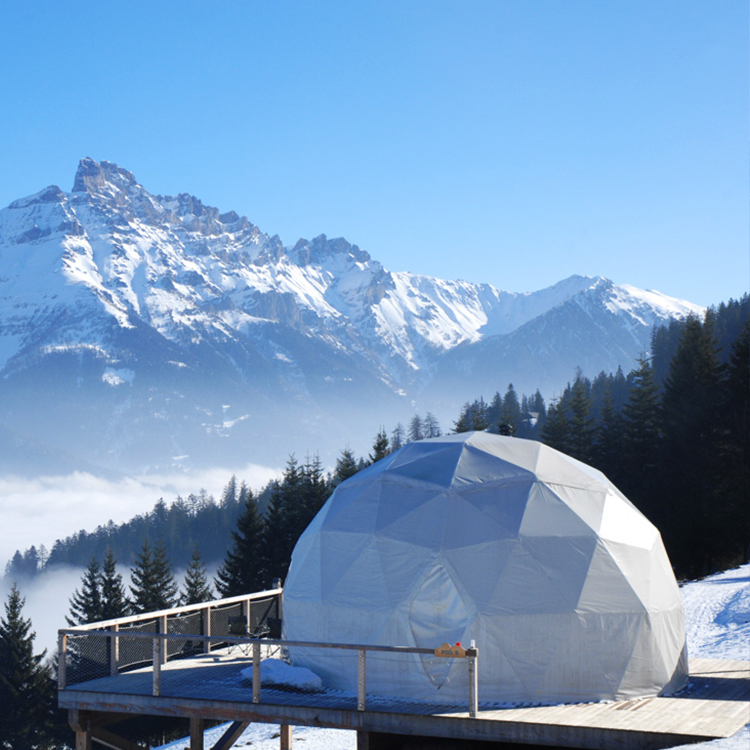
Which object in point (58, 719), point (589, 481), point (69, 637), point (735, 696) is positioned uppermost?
point (589, 481)

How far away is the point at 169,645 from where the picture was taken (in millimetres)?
14266

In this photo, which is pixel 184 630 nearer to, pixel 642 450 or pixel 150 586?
pixel 642 450

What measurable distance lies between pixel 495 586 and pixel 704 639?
8027 mm

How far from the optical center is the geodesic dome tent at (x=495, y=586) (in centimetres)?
1064

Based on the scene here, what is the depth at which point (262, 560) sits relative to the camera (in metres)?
41.1

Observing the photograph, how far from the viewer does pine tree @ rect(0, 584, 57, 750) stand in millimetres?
38062

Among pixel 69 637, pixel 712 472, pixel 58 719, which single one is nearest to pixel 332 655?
pixel 69 637

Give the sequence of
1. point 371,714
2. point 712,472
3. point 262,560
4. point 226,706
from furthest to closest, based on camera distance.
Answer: point 262,560
point 712,472
point 226,706
point 371,714

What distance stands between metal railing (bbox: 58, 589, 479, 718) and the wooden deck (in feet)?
0.71

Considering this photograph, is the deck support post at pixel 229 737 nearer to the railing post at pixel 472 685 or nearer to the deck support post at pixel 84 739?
the deck support post at pixel 84 739

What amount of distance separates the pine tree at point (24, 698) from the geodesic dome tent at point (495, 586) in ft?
105

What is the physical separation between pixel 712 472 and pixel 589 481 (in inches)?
1032

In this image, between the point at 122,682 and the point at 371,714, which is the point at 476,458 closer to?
the point at 371,714

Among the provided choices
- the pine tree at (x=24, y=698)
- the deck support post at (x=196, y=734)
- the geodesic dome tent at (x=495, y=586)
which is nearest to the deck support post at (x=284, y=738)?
the deck support post at (x=196, y=734)
